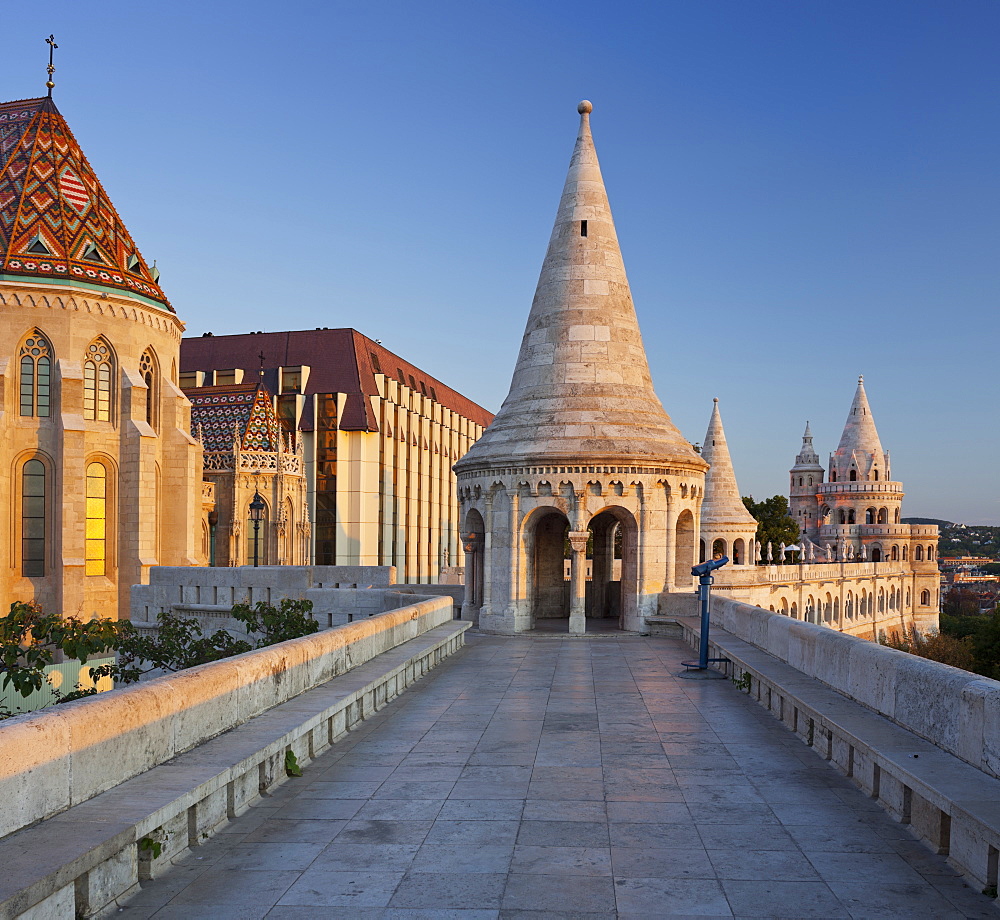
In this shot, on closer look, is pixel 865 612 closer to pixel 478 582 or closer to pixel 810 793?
pixel 478 582

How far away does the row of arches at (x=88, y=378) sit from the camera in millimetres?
30906

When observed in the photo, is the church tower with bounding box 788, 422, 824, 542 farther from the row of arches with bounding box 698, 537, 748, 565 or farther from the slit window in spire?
the slit window in spire

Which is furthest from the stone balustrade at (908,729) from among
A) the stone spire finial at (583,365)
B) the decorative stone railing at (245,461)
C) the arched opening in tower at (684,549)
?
the decorative stone railing at (245,461)

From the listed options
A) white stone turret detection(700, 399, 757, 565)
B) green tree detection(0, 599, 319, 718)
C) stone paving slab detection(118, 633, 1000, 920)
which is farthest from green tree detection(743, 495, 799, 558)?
stone paving slab detection(118, 633, 1000, 920)

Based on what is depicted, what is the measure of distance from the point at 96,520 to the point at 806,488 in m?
83.6

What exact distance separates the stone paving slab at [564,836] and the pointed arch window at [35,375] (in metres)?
25.9

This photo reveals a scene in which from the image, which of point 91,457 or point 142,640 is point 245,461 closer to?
point 91,457

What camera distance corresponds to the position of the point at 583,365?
2017 cm

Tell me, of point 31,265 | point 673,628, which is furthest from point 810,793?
point 31,265

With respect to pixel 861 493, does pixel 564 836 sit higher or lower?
lower

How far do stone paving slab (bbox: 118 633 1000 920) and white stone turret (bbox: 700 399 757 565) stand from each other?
1726 inches

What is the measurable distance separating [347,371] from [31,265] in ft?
87.6

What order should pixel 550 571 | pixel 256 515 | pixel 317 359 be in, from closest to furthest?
pixel 550 571 < pixel 256 515 < pixel 317 359

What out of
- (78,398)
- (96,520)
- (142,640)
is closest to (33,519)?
(96,520)
